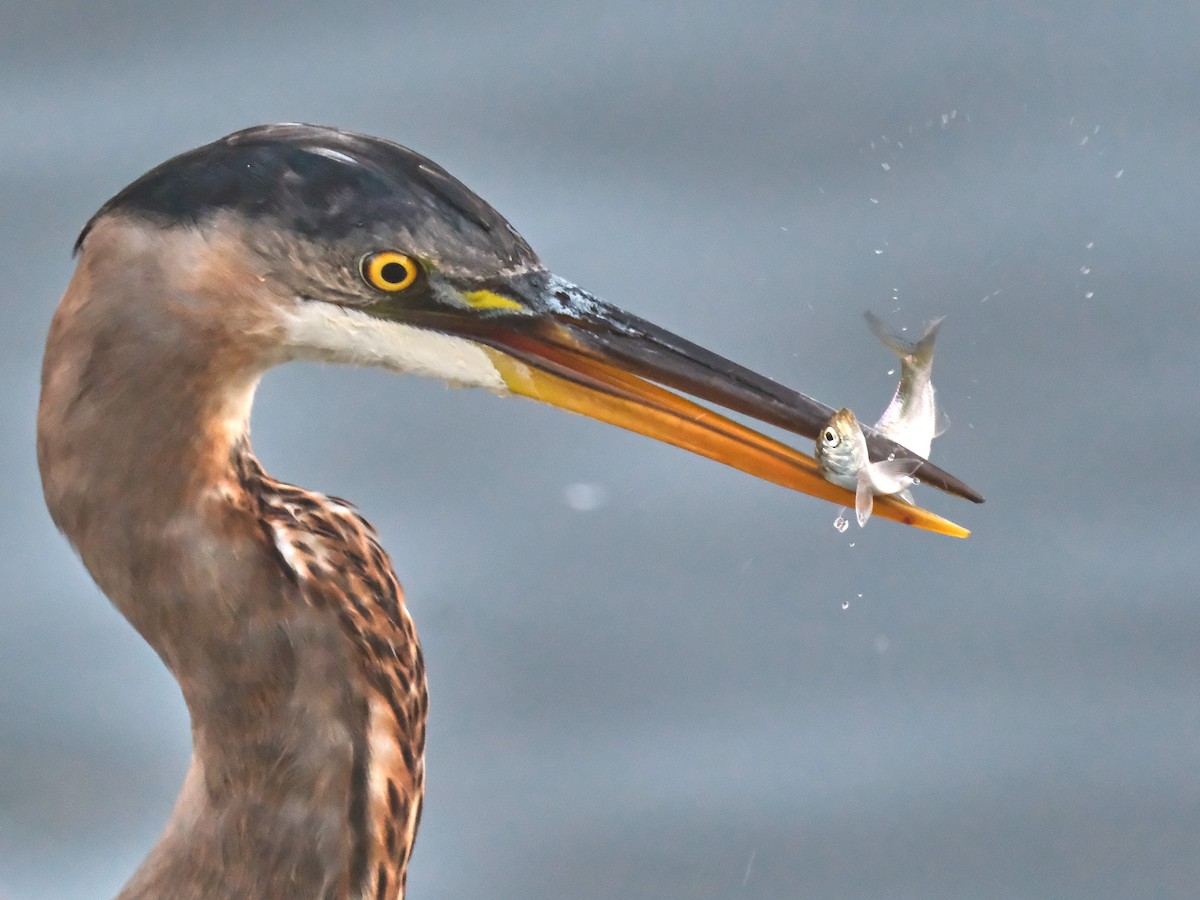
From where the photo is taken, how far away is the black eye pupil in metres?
2.18

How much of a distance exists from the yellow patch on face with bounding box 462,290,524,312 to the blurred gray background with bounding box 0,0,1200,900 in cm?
128

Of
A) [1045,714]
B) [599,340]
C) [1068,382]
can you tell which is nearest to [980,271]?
[1068,382]

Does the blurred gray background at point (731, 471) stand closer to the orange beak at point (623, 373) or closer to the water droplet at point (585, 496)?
the water droplet at point (585, 496)

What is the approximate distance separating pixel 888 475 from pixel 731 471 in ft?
4.01

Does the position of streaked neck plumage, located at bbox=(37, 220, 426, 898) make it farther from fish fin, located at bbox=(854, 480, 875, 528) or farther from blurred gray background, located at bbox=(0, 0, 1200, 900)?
blurred gray background, located at bbox=(0, 0, 1200, 900)

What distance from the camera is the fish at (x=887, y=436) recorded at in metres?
2.36

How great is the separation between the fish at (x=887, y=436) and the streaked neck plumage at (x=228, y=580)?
0.57 meters

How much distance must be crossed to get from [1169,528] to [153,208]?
2.07 metres

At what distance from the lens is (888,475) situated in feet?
8.00

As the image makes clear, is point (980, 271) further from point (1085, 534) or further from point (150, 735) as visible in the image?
point (150, 735)

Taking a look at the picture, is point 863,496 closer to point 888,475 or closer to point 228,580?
point 888,475

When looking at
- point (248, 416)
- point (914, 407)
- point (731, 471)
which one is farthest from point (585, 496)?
point (248, 416)

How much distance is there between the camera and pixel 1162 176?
3979 mm

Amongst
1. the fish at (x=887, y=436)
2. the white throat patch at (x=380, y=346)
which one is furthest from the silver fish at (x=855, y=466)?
the white throat patch at (x=380, y=346)
